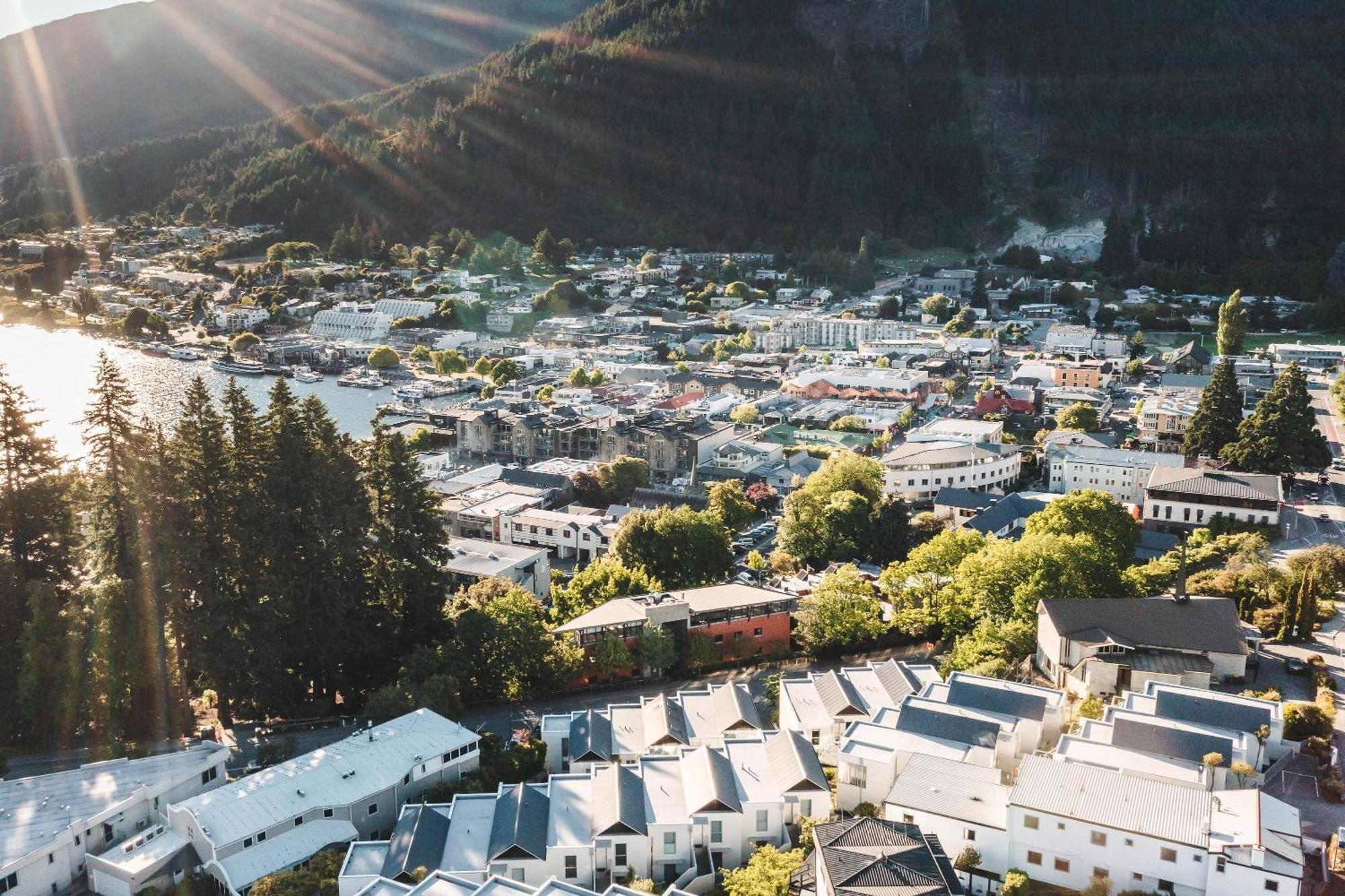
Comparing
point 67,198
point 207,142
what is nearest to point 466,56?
point 207,142

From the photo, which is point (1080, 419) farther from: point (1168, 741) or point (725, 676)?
point (1168, 741)

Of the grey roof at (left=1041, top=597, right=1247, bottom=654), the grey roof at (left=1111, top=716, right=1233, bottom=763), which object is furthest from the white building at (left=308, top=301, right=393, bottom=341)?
the grey roof at (left=1111, top=716, right=1233, bottom=763)

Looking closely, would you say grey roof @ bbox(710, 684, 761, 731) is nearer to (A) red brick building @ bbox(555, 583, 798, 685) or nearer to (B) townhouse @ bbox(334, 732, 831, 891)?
(B) townhouse @ bbox(334, 732, 831, 891)

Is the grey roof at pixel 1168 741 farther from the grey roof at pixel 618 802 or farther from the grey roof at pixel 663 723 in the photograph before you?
the grey roof at pixel 618 802

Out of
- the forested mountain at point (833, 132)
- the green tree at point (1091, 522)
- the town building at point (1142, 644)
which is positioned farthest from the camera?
the forested mountain at point (833, 132)

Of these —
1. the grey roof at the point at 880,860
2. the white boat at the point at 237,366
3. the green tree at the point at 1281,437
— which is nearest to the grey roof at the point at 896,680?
the grey roof at the point at 880,860

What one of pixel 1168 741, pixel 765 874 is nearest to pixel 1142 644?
pixel 1168 741

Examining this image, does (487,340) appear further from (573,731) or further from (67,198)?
(67,198)
